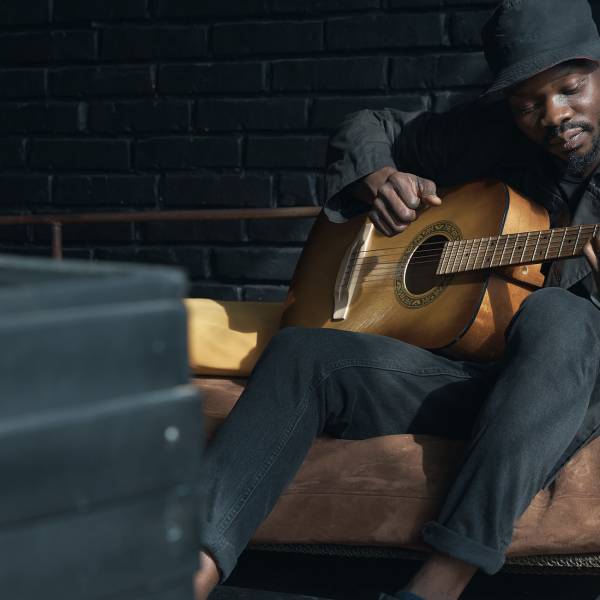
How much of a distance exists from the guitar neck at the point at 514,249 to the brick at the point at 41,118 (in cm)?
181

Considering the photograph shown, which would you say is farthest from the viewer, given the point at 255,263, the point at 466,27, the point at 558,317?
the point at 255,263

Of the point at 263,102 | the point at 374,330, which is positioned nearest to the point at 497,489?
the point at 374,330

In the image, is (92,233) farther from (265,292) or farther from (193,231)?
(265,292)

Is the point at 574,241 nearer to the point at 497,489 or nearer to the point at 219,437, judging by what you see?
the point at 497,489

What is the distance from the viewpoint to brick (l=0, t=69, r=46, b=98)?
348 centimetres

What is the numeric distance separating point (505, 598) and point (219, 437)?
29.4 inches

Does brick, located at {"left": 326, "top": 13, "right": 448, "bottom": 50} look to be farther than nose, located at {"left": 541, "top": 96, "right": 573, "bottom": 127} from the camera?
Yes

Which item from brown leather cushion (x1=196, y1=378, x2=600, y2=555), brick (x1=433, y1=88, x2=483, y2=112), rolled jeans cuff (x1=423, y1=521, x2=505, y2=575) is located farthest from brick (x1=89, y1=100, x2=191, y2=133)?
rolled jeans cuff (x1=423, y1=521, x2=505, y2=575)

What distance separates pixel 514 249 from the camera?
1.95 meters

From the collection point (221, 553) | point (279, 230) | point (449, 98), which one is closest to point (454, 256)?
point (221, 553)

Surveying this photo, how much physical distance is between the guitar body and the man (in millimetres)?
57

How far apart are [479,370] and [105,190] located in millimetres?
1847

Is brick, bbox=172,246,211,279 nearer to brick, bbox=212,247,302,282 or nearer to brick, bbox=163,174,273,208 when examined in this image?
brick, bbox=212,247,302,282

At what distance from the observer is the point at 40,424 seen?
1.85 ft
